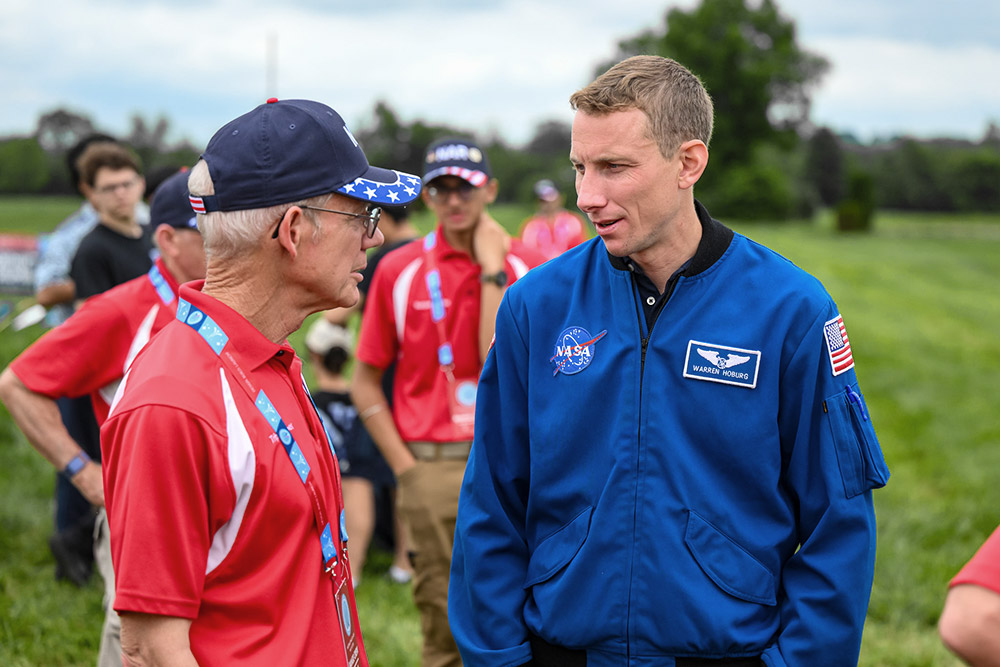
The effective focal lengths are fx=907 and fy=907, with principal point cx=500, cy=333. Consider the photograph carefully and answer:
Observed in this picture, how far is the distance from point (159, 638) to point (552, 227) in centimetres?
1582

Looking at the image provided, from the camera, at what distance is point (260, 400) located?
6.95 ft

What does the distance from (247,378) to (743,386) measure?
125 centimetres

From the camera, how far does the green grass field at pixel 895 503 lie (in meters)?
5.27

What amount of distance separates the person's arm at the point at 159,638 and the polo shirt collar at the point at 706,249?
1.45 meters

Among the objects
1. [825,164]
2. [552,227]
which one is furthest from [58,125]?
[825,164]

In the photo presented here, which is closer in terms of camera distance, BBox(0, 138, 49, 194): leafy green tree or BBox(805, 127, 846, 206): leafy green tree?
BBox(0, 138, 49, 194): leafy green tree

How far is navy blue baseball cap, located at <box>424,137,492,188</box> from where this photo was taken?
4.57 m

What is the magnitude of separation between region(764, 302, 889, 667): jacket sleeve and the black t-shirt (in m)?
4.77

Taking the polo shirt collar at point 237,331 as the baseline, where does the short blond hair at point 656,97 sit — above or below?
above

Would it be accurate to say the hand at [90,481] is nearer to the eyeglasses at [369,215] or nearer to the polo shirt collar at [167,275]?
the polo shirt collar at [167,275]

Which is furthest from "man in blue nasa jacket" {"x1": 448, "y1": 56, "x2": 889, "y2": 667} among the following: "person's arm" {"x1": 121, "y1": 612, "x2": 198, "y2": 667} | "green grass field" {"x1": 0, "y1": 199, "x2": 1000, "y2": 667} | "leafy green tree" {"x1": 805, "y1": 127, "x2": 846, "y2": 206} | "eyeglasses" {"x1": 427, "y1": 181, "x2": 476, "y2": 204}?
"leafy green tree" {"x1": 805, "y1": 127, "x2": 846, "y2": 206}

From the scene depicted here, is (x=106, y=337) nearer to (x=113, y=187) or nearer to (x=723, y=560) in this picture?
(x=723, y=560)

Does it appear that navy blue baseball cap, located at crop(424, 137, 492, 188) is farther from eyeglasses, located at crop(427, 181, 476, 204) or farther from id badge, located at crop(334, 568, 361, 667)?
id badge, located at crop(334, 568, 361, 667)

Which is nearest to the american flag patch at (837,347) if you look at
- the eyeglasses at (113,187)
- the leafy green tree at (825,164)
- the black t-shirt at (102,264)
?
the black t-shirt at (102,264)
